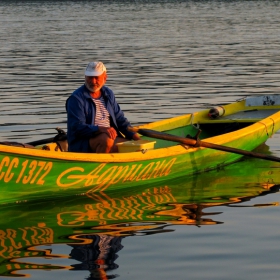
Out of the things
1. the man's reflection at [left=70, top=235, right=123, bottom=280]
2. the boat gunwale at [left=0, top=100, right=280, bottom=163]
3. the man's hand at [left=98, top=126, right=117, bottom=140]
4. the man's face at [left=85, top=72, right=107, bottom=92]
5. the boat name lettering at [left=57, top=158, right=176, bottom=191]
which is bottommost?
the man's reflection at [left=70, top=235, right=123, bottom=280]

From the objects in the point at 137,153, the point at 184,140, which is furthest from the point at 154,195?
the point at 184,140

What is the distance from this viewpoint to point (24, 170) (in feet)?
34.3

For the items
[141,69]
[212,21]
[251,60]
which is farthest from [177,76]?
[212,21]

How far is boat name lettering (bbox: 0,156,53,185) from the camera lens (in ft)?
33.6

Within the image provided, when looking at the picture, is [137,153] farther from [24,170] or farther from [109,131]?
[24,170]

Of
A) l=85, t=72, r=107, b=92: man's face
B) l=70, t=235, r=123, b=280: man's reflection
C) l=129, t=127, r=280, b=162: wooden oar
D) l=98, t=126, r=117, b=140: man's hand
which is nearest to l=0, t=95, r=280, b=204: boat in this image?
l=129, t=127, r=280, b=162: wooden oar

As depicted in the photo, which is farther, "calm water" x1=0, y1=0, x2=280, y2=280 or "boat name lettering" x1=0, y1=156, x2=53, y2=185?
"boat name lettering" x1=0, y1=156, x2=53, y2=185

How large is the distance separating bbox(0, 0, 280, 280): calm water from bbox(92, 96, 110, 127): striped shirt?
3.25ft

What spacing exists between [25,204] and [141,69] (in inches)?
644

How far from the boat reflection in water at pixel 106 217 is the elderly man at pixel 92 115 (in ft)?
2.17

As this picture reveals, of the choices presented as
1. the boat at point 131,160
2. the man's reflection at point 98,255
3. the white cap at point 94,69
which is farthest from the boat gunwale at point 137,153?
the man's reflection at point 98,255

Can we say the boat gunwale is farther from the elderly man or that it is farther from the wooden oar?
the elderly man

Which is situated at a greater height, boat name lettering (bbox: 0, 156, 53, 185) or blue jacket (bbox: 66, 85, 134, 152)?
blue jacket (bbox: 66, 85, 134, 152)

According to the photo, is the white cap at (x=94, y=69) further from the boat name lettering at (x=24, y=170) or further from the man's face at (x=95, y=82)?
the boat name lettering at (x=24, y=170)
